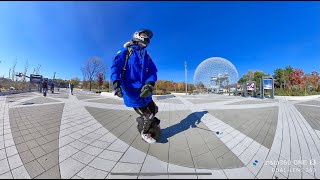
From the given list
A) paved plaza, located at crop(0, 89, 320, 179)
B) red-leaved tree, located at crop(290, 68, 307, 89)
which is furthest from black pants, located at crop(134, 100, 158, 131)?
red-leaved tree, located at crop(290, 68, 307, 89)

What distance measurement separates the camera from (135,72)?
3074 millimetres

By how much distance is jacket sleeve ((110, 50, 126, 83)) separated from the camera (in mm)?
2865

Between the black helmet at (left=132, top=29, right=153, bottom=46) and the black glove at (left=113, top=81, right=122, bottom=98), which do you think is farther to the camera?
the black helmet at (left=132, top=29, right=153, bottom=46)

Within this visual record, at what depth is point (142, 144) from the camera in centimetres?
328

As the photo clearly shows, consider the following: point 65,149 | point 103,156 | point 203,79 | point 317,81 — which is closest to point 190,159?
point 103,156

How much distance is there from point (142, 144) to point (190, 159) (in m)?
1.16

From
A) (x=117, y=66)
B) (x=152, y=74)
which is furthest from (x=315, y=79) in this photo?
(x=117, y=66)

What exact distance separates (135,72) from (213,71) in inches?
2565

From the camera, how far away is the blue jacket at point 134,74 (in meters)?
3.00

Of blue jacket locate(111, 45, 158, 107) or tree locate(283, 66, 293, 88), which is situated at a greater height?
tree locate(283, 66, 293, 88)

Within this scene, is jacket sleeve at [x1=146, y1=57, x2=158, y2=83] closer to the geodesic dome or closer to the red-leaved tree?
the red-leaved tree

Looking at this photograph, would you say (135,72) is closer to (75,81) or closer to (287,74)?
(287,74)

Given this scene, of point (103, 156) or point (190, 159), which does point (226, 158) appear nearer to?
point (190, 159)

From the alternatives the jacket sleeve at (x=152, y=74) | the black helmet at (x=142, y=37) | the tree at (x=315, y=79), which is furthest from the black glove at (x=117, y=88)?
the tree at (x=315, y=79)
